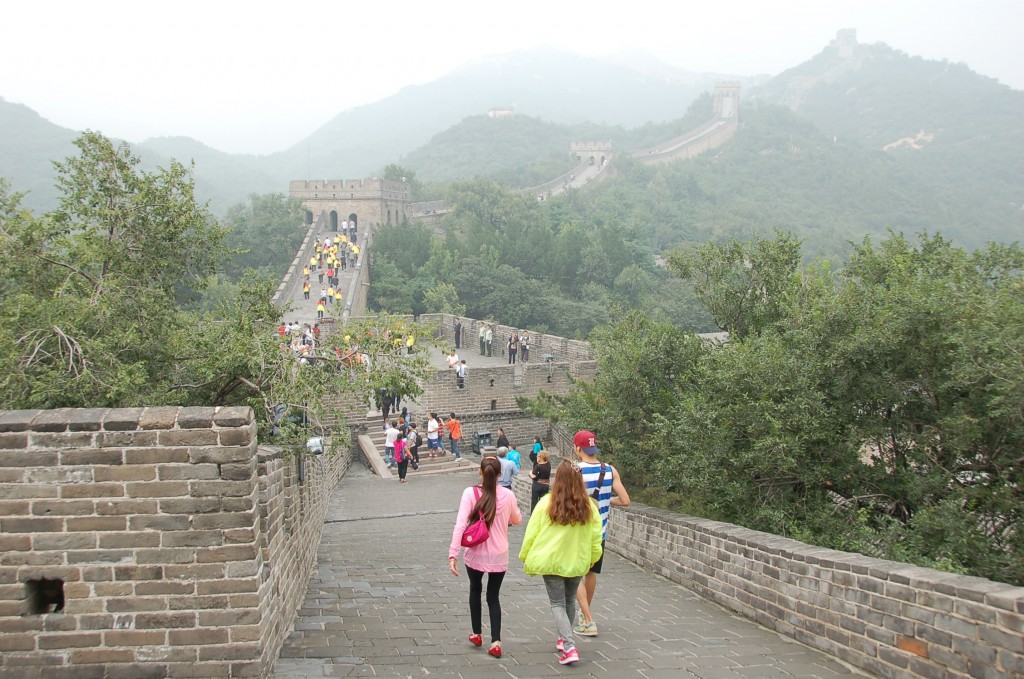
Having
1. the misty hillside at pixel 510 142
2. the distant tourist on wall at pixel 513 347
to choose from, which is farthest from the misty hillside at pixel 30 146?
the distant tourist on wall at pixel 513 347

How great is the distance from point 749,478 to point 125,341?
18.5 feet

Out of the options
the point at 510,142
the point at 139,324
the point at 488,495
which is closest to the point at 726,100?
the point at 510,142

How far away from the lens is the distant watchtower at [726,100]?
13225cm

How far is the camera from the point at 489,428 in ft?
76.1

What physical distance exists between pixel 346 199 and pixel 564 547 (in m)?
57.4

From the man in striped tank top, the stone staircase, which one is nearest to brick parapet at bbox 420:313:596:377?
the stone staircase

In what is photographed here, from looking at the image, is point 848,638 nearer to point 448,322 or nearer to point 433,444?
point 433,444

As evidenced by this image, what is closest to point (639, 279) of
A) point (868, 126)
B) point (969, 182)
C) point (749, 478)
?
point (749, 478)

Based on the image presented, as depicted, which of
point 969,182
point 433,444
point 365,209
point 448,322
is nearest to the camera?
point 433,444

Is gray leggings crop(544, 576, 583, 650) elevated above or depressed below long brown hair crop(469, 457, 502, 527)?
below

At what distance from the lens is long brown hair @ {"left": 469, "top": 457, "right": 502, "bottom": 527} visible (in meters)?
5.32

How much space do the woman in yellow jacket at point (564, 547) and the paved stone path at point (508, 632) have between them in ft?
0.85

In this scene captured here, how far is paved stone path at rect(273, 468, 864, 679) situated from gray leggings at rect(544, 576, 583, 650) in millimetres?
181

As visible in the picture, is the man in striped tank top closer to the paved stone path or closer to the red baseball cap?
the red baseball cap
